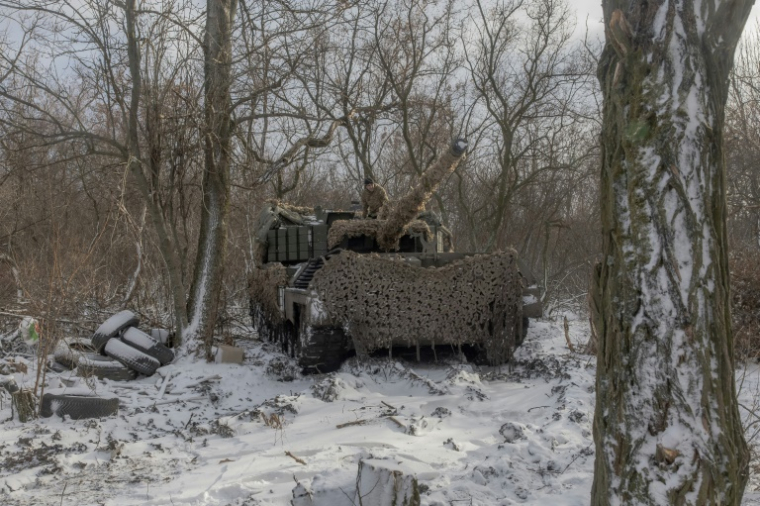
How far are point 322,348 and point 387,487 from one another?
4694 mm

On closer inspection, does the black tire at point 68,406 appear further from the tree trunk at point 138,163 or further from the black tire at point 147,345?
the tree trunk at point 138,163

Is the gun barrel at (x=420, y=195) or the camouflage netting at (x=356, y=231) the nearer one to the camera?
the gun barrel at (x=420, y=195)

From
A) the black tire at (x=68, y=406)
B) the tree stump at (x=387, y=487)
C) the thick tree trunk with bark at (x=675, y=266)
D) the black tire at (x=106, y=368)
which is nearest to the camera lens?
the thick tree trunk with bark at (x=675, y=266)

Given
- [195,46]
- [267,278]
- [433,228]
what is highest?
[195,46]

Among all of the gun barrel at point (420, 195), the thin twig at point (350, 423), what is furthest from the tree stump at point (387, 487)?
the gun barrel at point (420, 195)

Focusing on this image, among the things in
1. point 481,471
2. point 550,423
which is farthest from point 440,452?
point 550,423

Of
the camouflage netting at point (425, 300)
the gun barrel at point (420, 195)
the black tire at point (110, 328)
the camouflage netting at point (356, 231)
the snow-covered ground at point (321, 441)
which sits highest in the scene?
the gun barrel at point (420, 195)

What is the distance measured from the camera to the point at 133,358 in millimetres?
8398

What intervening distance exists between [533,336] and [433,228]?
3238 mm

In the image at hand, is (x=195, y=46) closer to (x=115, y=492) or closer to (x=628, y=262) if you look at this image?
(x=115, y=492)

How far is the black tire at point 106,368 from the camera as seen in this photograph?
769 cm

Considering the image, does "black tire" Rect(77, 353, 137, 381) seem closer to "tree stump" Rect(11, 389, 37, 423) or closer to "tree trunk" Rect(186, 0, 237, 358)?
"tree trunk" Rect(186, 0, 237, 358)

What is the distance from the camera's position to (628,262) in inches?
92.8

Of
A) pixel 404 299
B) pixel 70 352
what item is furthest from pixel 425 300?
pixel 70 352
